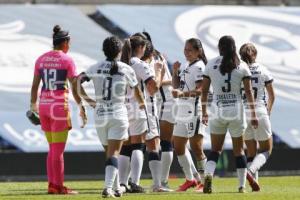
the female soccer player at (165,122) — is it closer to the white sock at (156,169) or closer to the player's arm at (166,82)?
the player's arm at (166,82)

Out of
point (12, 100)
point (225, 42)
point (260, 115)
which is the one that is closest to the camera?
point (225, 42)

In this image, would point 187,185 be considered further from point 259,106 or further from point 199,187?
point 259,106

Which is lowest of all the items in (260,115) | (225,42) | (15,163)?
(15,163)

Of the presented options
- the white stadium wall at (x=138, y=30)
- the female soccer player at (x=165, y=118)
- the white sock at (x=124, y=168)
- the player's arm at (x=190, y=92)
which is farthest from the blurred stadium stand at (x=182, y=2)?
the white sock at (x=124, y=168)

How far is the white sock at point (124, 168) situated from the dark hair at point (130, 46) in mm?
1456

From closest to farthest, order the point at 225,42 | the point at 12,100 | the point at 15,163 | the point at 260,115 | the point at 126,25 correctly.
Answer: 1. the point at 225,42
2. the point at 260,115
3. the point at 15,163
4. the point at 12,100
5. the point at 126,25

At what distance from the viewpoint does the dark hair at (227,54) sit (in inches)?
617

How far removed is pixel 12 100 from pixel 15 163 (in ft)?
8.12

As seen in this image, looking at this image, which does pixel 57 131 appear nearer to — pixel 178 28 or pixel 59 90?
pixel 59 90

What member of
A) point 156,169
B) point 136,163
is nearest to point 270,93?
point 156,169

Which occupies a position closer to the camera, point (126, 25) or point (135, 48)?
point (135, 48)

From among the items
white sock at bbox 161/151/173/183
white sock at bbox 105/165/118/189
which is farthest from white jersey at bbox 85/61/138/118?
white sock at bbox 161/151/173/183

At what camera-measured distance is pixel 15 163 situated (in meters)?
25.1

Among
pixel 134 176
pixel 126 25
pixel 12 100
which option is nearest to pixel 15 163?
pixel 12 100
